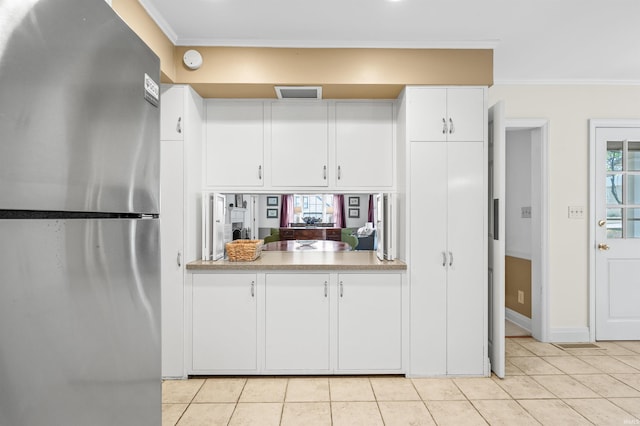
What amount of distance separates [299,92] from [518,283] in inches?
123

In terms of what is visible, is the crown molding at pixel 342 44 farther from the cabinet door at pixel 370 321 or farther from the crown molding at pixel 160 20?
the cabinet door at pixel 370 321

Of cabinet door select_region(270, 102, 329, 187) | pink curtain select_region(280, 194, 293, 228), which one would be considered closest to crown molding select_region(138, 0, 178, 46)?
cabinet door select_region(270, 102, 329, 187)

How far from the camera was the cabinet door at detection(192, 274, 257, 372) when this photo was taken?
9.24ft

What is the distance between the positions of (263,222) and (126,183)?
8.40 ft

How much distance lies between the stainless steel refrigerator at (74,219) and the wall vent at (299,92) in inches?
81.8

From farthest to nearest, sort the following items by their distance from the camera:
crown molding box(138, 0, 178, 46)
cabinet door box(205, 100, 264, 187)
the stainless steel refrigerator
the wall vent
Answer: cabinet door box(205, 100, 264, 187) → the wall vent → crown molding box(138, 0, 178, 46) → the stainless steel refrigerator

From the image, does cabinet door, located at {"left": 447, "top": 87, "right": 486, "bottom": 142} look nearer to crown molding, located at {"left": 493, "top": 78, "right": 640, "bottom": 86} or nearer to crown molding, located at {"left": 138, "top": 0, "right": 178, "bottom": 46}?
crown molding, located at {"left": 493, "top": 78, "right": 640, "bottom": 86}

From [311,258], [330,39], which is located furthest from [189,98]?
[311,258]

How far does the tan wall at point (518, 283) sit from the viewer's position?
3.98m

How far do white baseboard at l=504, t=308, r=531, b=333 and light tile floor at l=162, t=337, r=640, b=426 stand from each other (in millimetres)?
867

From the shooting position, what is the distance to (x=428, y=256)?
2.82 metres

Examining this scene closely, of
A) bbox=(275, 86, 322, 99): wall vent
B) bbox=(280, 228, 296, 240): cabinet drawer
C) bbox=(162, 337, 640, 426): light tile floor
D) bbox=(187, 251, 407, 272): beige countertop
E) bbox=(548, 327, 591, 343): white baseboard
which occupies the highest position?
bbox=(275, 86, 322, 99): wall vent

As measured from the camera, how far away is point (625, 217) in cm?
366

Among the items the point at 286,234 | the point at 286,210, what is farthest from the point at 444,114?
the point at 286,234
